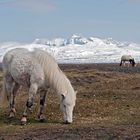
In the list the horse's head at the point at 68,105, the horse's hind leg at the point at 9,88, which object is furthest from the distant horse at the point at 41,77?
the horse's hind leg at the point at 9,88

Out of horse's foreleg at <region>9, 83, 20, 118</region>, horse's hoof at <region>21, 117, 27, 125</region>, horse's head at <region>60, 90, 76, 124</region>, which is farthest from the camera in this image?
horse's foreleg at <region>9, 83, 20, 118</region>

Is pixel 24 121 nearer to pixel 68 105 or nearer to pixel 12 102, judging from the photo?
pixel 68 105

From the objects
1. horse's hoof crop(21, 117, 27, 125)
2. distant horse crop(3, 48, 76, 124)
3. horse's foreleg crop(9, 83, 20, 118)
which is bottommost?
horse's hoof crop(21, 117, 27, 125)

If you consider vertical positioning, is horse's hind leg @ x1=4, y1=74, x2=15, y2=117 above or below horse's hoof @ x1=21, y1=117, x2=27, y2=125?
above

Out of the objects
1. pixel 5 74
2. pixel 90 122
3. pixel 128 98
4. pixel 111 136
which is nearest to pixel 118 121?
pixel 90 122

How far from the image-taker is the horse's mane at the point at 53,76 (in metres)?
16.3

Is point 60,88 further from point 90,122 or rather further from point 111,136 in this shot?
point 111,136

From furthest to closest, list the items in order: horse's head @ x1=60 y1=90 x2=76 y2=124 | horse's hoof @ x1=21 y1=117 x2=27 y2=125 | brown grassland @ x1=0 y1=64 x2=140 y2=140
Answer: horse's hoof @ x1=21 y1=117 x2=27 y2=125 < horse's head @ x1=60 y1=90 x2=76 y2=124 < brown grassland @ x1=0 y1=64 x2=140 y2=140

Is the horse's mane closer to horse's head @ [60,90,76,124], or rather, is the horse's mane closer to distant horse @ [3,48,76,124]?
distant horse @ [3,48,76,124]

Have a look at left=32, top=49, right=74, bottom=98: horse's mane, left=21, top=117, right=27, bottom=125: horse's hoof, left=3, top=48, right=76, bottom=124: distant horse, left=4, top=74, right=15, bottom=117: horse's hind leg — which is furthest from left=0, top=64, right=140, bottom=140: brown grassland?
left=32, top=49, right=74, bottom=98: horse's mane

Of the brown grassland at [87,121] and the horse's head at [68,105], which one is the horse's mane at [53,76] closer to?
the horse's head at [68,105]

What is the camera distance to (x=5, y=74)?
18.1m

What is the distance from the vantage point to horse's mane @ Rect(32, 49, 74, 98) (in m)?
16.3

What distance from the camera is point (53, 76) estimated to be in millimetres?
16422
